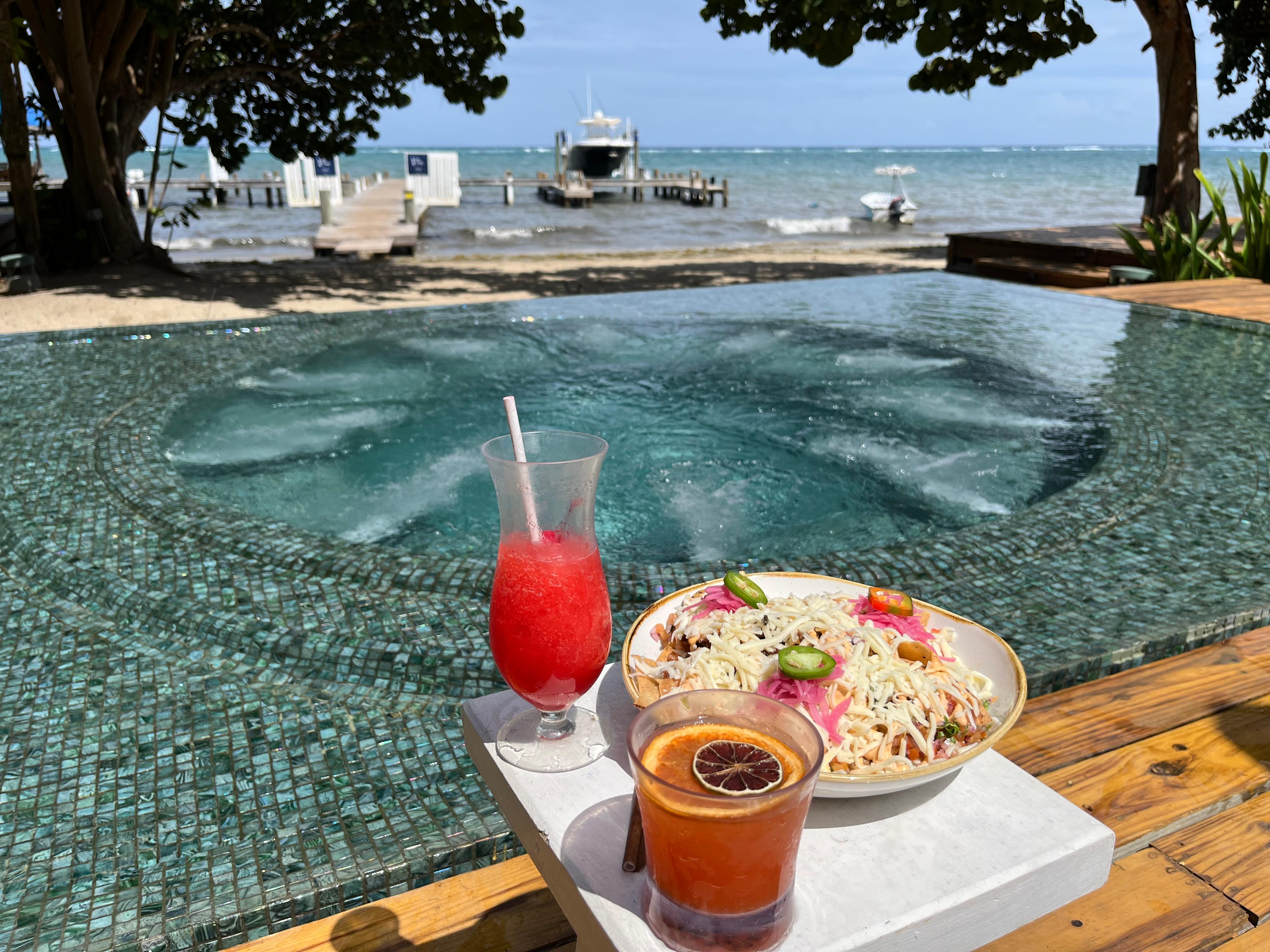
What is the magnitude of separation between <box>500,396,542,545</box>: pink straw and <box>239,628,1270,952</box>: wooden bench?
0.76m

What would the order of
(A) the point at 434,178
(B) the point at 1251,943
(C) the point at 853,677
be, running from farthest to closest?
1. (A) the point at 434,178
2. (B) the point at 1251,943
3. (C) the point at 853,677

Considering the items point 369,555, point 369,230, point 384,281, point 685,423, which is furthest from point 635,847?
point 369,230

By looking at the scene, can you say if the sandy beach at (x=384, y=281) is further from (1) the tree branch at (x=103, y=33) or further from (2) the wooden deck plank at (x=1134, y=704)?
(2) the wooden deck plank at (x=1134, y=704)

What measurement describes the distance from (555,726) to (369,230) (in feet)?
69.8

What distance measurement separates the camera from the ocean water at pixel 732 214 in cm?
2352

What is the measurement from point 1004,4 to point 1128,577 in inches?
226

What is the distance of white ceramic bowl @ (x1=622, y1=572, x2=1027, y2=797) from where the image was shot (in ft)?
3.14

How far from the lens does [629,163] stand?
65625 mm

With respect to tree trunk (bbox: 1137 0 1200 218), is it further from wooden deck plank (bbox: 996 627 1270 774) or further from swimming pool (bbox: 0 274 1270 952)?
wooden deck plank (bbox: 996 627 1270 774)

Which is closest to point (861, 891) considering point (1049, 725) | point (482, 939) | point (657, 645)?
point (657, 645)

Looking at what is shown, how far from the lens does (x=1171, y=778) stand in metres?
1.82

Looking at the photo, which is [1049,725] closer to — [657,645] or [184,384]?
[657,645]

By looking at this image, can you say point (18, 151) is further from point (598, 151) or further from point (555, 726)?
point (598, 151)

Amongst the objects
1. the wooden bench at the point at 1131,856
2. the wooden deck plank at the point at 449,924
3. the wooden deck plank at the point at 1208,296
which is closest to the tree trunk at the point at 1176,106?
the wooden deck plank at the point at 1208,296
